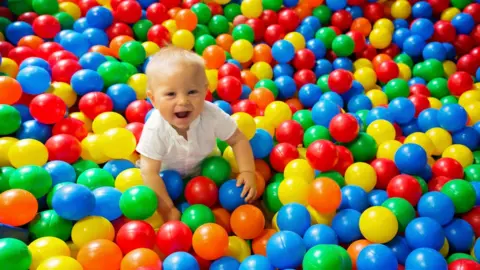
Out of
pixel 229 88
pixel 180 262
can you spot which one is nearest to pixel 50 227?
pixel 180 262

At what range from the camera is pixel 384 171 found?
72.4 inches

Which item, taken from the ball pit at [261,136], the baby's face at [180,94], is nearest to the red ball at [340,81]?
the ball pit at [261,136]

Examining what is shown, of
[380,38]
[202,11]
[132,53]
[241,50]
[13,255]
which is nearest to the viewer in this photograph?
[13,255]

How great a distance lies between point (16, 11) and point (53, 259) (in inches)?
60.8

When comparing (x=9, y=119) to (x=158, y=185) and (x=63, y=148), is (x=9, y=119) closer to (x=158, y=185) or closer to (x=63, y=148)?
(x=63, y=148)

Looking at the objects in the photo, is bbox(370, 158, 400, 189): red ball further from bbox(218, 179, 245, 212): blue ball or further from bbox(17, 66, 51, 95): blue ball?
bbox(17, 66, 51, 95): blue ball

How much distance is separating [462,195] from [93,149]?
3.76ft

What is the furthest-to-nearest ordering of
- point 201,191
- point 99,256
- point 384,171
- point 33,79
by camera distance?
point 33,79, point 384,171, point 201,191, point 99,256

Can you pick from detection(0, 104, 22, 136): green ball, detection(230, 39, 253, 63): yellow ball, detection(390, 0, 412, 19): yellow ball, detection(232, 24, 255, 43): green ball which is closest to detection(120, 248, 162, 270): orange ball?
detection(0, 104, 22, 136): green ball

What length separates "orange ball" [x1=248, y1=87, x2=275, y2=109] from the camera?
222 centimetres

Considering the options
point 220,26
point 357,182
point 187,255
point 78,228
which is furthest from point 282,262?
point 220,26

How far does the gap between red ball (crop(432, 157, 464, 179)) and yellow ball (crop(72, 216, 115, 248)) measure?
1.03 meters

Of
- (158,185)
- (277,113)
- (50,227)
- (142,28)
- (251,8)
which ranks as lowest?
(50,227)

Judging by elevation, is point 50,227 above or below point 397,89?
below
